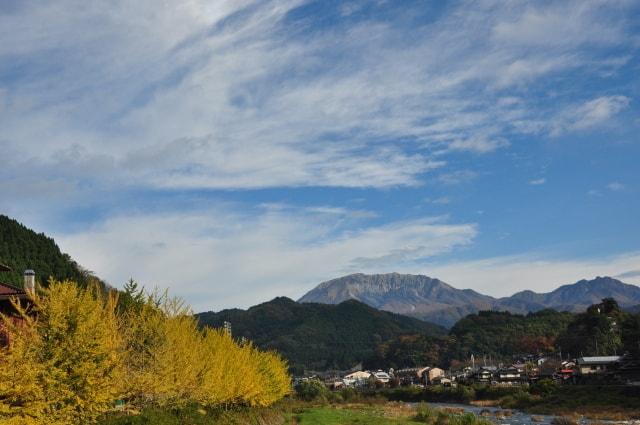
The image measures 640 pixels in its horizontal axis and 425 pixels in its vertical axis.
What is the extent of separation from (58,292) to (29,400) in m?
4.51

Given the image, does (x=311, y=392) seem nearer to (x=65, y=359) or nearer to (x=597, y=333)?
(x=597, y=333)

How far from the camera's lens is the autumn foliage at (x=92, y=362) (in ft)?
60.8

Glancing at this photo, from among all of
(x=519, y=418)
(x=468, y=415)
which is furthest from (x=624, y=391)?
(x=468, y=415)

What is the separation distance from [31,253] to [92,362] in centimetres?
11394

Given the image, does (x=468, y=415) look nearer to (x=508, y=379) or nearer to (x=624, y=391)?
(x=624, y=391)

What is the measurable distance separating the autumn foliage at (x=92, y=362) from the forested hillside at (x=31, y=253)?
8240 cm

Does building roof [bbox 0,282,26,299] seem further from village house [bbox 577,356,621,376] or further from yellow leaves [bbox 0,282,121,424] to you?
village house [bbox 577,356,621,376]

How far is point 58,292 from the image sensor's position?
2198 centimetres

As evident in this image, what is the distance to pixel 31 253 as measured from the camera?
12338 cm

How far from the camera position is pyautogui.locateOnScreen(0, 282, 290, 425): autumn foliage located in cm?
1853

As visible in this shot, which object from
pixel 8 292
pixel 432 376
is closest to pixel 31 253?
pixel 8 292

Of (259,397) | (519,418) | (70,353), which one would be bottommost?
(519,418)

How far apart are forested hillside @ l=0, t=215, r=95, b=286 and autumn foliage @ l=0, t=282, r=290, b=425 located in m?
82.4

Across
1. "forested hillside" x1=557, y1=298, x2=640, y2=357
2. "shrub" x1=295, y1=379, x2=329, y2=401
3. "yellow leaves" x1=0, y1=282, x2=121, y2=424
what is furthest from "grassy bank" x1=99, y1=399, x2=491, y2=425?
"forested hillside" x1=557, y1=298, x2=640, y2=357
